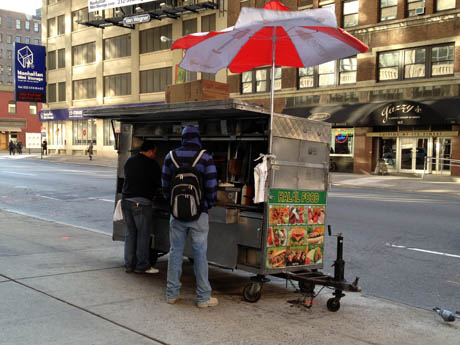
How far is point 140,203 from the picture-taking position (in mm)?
6258

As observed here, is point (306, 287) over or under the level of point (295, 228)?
under

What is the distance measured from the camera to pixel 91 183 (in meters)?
20.3

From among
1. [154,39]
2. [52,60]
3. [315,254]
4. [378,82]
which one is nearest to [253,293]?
[315,254]

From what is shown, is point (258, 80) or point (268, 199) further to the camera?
point (258, 80)

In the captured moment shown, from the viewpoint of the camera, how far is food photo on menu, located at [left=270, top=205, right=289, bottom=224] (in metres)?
5.34

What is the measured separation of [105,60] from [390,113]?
3210cm

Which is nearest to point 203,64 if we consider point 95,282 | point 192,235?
point 192,235

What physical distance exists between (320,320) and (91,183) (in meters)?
17.0

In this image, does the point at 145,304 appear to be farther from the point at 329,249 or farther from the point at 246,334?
the point at 329,249

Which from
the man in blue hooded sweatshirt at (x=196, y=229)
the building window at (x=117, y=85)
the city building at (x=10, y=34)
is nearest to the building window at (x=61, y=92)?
the building window at (x=117, y=85)

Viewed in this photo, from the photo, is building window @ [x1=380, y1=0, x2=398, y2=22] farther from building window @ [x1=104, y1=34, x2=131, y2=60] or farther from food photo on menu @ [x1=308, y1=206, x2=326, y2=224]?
building window @ [x1=104, y1=34, x2=131, y2=60]

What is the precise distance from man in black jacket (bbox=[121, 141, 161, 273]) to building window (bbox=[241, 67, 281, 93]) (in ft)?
89.9

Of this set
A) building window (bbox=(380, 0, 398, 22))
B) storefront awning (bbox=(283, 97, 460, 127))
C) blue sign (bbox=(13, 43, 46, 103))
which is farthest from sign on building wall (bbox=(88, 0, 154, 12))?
building window (bbox=(380, 0, 398, 22))

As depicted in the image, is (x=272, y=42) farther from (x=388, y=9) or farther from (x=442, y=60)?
(x=388, y=9)
